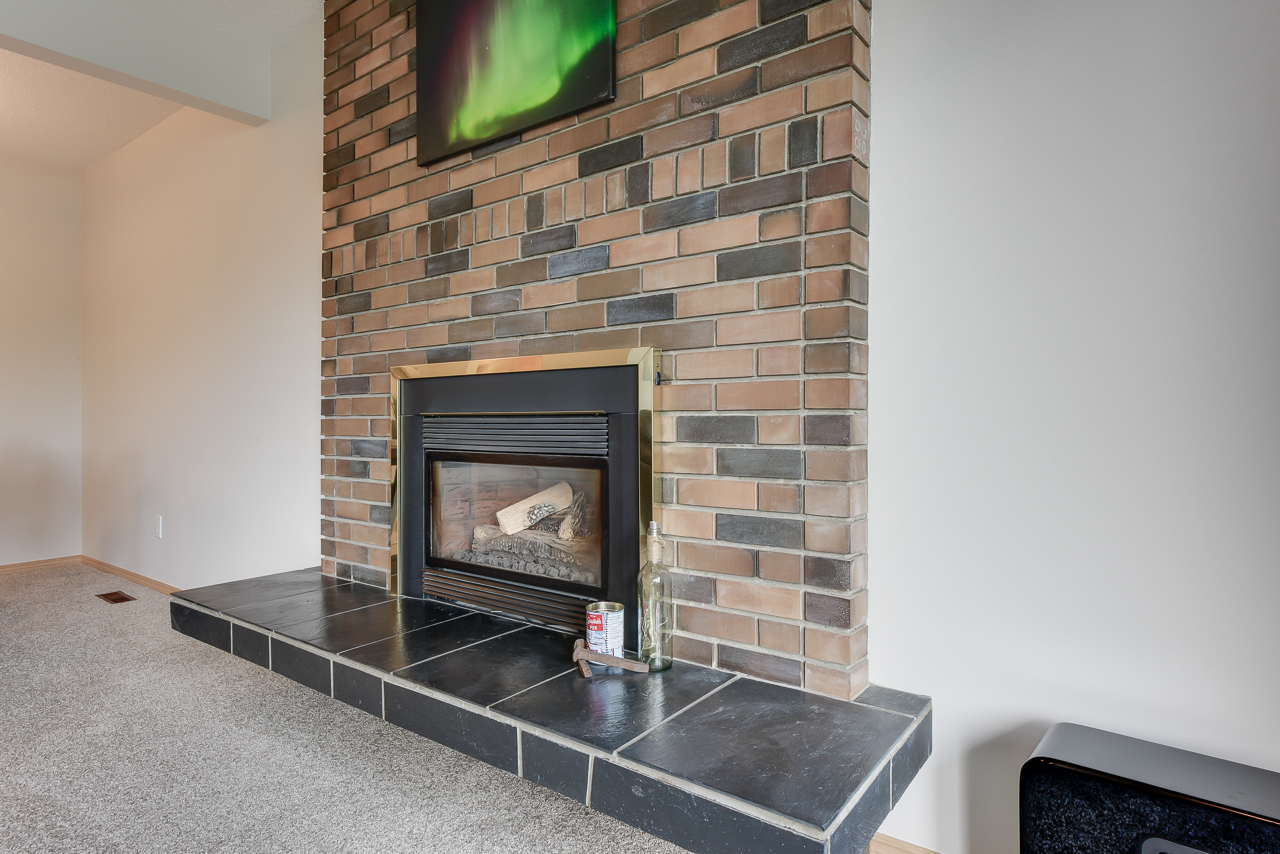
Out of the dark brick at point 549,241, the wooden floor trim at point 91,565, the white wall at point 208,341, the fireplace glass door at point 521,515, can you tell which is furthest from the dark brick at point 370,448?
the wooden floor trim at point 91,565

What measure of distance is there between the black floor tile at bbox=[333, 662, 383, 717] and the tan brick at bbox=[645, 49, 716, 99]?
4.70ft

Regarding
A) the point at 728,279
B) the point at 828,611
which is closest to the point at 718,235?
the point at 728,279

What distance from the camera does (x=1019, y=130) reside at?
4.17 feet

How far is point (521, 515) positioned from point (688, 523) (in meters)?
0.55

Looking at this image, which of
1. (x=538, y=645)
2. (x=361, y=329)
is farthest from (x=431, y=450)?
(x=538, y=645)

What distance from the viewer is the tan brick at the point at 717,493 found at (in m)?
1.47

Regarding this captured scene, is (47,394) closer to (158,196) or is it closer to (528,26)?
(158,196)

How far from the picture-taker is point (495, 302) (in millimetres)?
1943

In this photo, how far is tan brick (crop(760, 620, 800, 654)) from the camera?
1.40 metres

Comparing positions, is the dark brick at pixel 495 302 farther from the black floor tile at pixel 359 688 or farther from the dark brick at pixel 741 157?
the black floor tile at pixel 359 688

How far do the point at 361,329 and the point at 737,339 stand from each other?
4.69ft

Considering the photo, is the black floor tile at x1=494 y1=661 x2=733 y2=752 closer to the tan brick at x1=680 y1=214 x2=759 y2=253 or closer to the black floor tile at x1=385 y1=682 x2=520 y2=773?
the black floor tile at x1=385 y1=682 x2=520 y2=773

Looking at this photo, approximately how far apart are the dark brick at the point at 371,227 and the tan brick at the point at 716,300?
117 centimetres

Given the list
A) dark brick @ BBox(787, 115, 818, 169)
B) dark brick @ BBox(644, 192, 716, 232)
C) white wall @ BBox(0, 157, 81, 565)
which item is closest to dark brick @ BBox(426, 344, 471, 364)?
dark brick @ BBox(644, 192, 716, 232)
